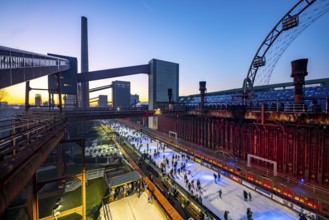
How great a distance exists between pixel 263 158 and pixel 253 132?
338 centimetres

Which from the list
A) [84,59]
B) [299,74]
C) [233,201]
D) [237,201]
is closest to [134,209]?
[233,201]

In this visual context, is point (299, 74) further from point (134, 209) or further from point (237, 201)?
point (134, 209)

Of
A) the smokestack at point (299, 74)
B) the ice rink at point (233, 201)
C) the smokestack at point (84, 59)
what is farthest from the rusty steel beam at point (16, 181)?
the smokestack at point (84, 59)

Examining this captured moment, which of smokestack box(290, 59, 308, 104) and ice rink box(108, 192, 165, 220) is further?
smokestack box(290, 59, 308, 104)

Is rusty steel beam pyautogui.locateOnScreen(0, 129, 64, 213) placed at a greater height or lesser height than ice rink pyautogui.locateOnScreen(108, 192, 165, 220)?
greater

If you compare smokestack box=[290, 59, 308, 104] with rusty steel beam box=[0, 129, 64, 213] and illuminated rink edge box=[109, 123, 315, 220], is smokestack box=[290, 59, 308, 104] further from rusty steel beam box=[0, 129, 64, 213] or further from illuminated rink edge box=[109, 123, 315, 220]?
rusty steel beam box=[0, 129, 64, 213]

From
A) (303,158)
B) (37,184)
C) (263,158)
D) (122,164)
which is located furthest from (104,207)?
(303,158)

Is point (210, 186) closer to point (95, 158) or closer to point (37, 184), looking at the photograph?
point (37, 184)

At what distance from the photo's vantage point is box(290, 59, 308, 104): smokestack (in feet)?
47.8

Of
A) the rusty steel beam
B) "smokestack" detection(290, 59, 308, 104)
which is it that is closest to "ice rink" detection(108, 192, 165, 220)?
the rusty steel beam

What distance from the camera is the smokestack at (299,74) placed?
47.8 ft

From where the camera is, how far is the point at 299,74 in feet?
48.8

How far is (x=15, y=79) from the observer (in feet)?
33.6

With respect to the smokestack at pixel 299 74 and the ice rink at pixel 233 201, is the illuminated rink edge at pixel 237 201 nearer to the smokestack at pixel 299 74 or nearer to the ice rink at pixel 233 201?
the ice rink at pixel 233 201
